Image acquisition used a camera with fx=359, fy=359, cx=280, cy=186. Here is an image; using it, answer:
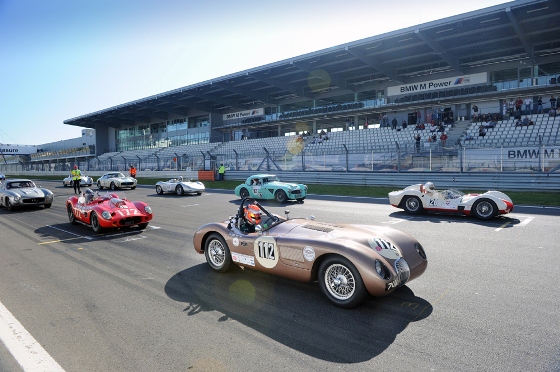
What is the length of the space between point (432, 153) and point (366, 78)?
2143 centimetres

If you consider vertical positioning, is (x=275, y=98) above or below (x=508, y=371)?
above

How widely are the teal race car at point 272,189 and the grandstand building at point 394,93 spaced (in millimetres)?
7582

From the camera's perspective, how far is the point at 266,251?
195 inches

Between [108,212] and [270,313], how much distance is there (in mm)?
6320

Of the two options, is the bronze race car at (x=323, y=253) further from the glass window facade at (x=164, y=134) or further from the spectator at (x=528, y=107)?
the glass window facade at (x=164, y=134)

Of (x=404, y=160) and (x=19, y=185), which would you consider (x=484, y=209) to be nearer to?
(x=404, y=160)

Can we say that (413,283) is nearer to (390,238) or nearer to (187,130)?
(390,238)

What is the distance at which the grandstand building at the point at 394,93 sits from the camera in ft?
79.0

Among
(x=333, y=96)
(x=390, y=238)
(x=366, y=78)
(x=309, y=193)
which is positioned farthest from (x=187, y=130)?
(x=390, y=238)

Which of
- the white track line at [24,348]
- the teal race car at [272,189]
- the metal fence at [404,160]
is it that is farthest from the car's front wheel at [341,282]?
the metal fence at [404,160]

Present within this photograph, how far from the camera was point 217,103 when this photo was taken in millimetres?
51062

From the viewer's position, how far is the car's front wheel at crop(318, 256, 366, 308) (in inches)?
160

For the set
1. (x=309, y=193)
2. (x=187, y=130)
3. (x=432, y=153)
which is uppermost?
(x=187, y=130)

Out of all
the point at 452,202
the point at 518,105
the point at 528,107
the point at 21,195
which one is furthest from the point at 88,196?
the point at 518,105
